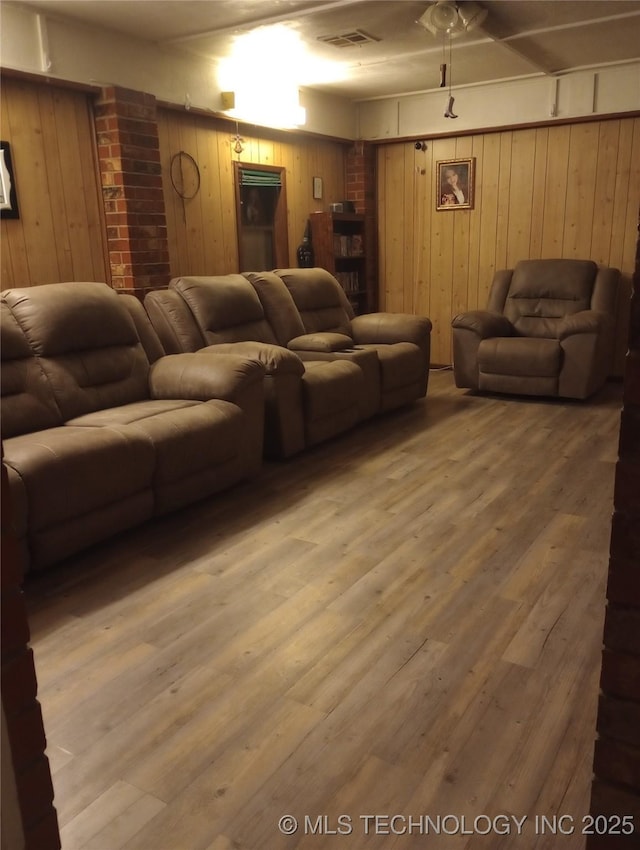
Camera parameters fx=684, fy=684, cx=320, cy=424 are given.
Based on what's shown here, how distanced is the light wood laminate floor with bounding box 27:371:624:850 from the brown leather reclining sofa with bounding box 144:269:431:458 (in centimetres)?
60

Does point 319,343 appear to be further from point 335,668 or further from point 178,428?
→ point 335,668

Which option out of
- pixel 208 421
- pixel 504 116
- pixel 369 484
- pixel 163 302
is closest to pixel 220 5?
pixel 163 302

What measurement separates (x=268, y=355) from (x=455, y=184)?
3.29 meters

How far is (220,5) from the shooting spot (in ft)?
11.5

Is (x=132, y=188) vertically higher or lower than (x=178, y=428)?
higher

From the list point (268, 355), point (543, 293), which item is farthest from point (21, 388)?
point (543, 293)

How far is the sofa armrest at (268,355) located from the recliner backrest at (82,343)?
0.42 metres

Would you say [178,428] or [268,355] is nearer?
[178,428]

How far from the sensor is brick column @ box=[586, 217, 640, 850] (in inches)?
33.3

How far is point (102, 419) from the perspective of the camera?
118 inches

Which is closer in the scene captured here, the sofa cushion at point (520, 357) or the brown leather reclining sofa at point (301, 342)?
the brown leather reclining sofa at point (301, 342)

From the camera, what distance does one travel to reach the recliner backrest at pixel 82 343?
10.1 feet

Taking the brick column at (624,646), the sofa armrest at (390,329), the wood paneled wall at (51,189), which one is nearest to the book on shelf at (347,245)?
the sofa armrest at (390,329)

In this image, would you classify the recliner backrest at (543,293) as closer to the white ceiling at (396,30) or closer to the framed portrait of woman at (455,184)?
the framed portrait of woman at (455,184)
